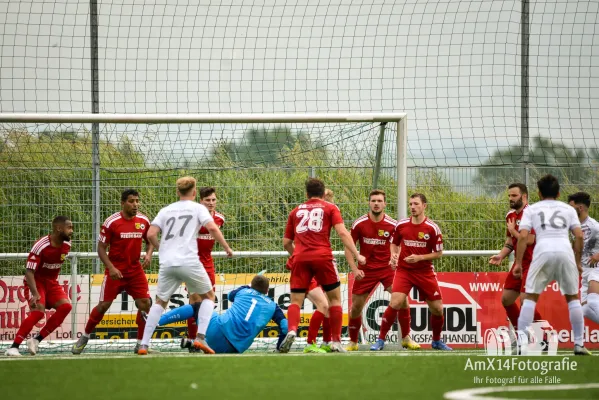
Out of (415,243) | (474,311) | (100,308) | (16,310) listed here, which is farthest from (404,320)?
(16,310)

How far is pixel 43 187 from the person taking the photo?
13.6 meters

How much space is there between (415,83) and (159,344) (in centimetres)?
575

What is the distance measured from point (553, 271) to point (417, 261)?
202 cm

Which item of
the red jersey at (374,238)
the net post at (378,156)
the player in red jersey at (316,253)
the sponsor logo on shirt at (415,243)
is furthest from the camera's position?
the net post at (378,156)

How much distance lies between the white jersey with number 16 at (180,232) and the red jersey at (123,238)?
176cm

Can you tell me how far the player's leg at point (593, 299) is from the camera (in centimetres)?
1144

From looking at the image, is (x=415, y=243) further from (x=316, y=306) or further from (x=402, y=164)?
(x=316, y=306)

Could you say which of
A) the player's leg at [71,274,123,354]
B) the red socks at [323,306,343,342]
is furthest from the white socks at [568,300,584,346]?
the player's leg at [71,274,123,354]

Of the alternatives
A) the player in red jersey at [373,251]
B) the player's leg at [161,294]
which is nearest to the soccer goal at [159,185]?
the player in red jersey at [373,251]

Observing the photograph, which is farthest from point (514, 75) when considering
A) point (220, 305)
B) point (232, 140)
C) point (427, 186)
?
point (220, 305)

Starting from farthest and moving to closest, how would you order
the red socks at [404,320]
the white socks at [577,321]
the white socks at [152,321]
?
the red socks at [404,320]
the white socks at [152,321]
the white socks at [577,321]

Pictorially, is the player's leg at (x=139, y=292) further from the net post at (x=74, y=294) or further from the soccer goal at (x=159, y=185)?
the net post at (x=74, y=294)

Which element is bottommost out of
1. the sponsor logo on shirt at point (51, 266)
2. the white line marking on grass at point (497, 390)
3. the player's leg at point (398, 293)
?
the white line marking on grass at point (497, 390)

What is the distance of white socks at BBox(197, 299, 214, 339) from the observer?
33.8 feet
